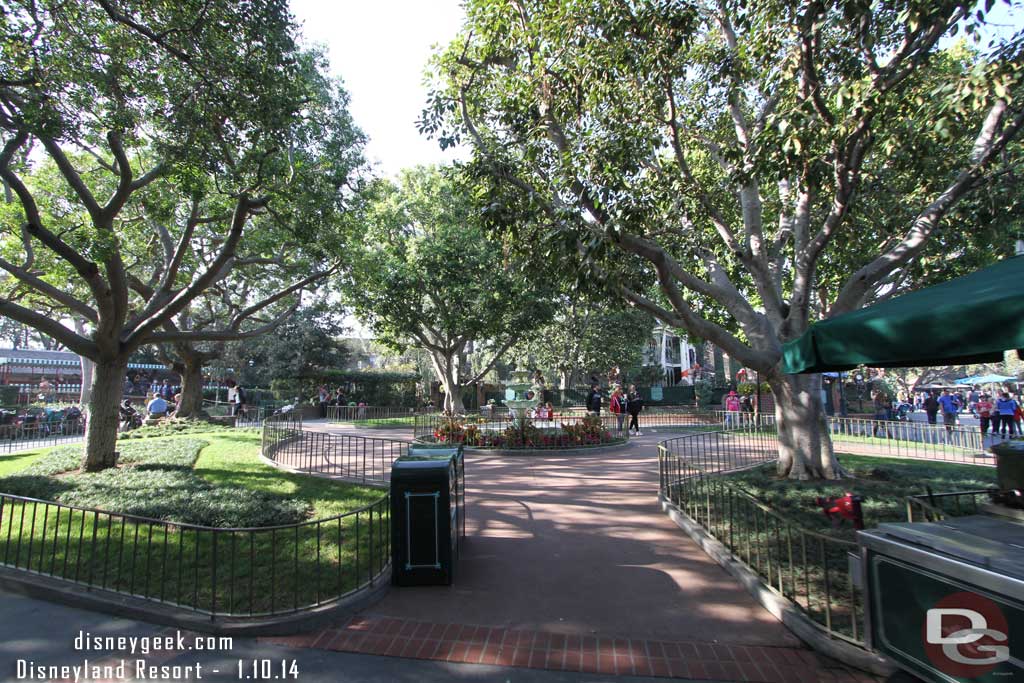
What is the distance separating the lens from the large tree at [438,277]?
20.8 metres

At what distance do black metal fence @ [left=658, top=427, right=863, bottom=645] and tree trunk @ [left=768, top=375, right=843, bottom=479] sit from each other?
178cm

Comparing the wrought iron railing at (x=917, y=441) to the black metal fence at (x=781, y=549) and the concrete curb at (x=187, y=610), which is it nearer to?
the black metal fence at (x=781, y=549)

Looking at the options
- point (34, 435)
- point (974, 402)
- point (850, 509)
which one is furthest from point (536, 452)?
point (974, 402)

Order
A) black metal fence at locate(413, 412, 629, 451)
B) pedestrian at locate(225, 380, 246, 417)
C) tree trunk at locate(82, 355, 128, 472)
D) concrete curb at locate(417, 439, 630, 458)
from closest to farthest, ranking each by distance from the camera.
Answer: tree trunk at locate(82, 355, 128, 472)
concrete curb at locate(417, 439, 630, 458)
black metal fence at locate(413, 412, 629, 451)
pedestrian at locate(225, 380, 246, 417)

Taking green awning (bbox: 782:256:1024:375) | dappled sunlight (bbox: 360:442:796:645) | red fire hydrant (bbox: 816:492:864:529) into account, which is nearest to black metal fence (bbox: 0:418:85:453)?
dappled sunlight (bbox: 360:442:796:645)

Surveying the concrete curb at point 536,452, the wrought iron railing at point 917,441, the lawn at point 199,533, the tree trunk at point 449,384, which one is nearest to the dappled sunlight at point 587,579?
the lawn at point 199,533

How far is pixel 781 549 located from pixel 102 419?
11.7 metres

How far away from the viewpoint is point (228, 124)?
10.6 meters

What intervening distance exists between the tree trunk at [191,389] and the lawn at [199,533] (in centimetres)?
1009

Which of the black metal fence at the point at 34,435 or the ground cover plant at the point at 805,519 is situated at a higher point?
the black metal fence at the point at 34,435

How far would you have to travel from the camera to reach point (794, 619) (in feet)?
13.8

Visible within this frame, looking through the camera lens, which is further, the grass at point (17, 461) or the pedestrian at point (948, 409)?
the pedestrian at point (948, 409)

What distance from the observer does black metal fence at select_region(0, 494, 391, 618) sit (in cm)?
457

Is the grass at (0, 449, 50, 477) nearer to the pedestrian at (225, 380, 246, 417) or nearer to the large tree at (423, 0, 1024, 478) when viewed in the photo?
the pedestrian at (225, 380, 246, 417)
